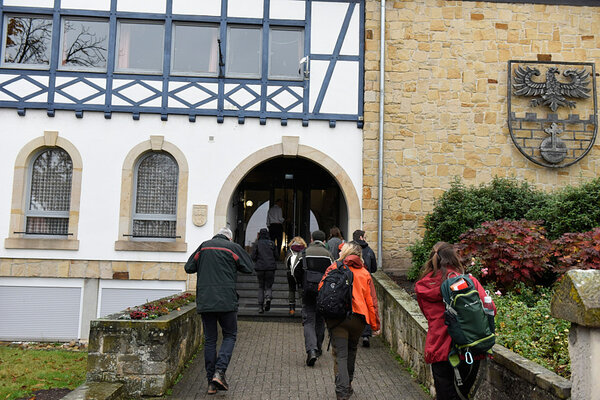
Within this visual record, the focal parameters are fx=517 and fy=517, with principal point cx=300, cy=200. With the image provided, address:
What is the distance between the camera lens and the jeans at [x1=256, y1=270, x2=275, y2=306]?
9.96 meters

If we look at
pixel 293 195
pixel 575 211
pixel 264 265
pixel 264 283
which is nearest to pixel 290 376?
pixel 264 265

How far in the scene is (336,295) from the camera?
16.9 feet

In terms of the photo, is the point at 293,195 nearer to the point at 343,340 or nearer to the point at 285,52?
the point at 285,52

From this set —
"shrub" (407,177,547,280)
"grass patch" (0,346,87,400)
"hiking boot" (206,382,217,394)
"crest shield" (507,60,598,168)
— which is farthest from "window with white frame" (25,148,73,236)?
"crest shield" (507,60,598,168)

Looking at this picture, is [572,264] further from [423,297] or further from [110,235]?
[110,235]

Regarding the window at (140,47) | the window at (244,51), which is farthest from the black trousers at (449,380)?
the window at (140,47)

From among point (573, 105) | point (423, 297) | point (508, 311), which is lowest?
point (508, 311)

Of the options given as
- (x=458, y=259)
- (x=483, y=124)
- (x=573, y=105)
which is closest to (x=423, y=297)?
(x=458, y=259)

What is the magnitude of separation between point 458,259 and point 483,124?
26.5 ft

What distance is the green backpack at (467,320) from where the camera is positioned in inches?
145

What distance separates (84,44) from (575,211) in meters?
10.1

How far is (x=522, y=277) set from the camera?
727cm

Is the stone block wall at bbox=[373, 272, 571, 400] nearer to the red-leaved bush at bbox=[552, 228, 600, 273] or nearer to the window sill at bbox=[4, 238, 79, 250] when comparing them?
the red-leaved bush at bbox=[552, 228, 600, 273]

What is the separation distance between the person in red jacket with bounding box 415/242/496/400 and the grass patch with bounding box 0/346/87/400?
4760 millimetres
